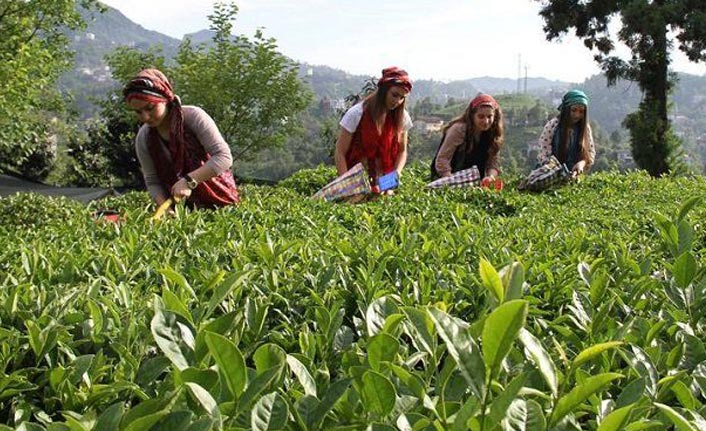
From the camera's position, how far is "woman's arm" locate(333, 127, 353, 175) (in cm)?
529

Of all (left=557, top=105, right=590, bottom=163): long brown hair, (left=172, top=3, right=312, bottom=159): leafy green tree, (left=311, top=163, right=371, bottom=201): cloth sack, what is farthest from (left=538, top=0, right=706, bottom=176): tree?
(left=311, top=163, right=371, bottom=201): cloth sack

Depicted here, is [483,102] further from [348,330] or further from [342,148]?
[348,330]

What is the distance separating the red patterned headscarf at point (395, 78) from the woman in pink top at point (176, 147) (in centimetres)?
146

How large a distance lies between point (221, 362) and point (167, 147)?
358 centimetres

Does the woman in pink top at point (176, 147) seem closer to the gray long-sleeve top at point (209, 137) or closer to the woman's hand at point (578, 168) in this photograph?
the gray long-sleeve top at point (209, 137)

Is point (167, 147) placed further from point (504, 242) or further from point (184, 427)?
point (184, 427)

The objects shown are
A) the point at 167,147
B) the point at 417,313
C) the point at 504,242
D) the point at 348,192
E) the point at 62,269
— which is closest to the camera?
the point at 417,313

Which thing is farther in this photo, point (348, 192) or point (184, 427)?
point (348, 192)

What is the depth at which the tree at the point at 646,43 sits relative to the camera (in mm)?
17000

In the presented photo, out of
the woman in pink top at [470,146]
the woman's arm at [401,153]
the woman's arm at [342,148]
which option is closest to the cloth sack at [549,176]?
the woman in pink top at [470,146]

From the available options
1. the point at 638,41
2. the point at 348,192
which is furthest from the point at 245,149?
the point at 348,192

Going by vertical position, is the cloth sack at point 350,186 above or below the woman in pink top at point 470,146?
below

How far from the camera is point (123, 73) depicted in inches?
818

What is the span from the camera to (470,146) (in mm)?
6117
